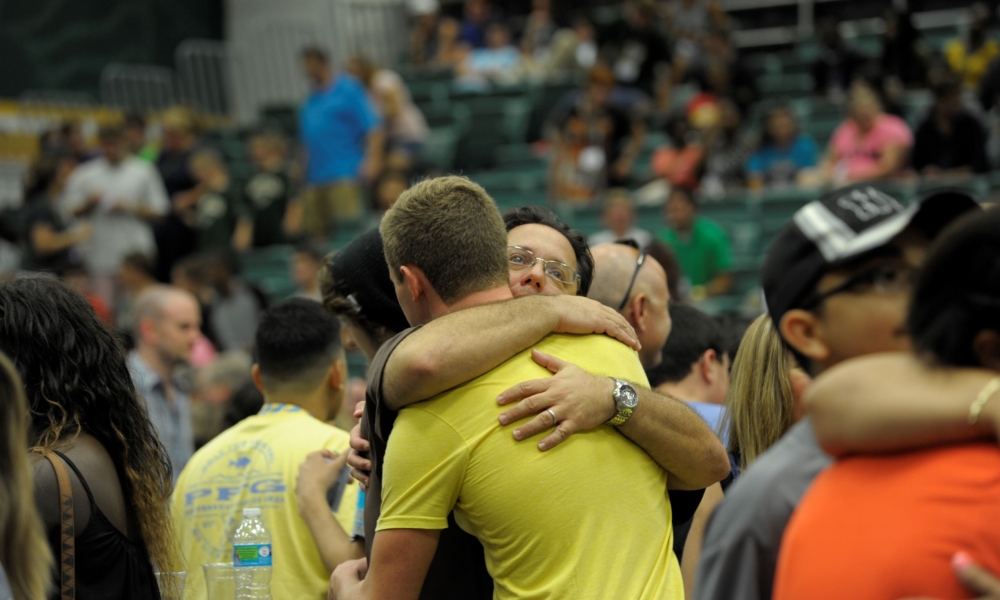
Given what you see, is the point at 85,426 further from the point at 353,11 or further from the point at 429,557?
the point at 353,11

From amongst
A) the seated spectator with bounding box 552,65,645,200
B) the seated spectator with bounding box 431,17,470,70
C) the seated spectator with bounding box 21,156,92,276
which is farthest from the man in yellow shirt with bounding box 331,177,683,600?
the seated spectator with bounding box 431,17,470,70

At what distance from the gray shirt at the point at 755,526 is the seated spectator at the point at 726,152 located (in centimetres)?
1022

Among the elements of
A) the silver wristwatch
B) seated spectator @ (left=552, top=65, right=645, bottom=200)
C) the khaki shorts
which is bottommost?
the khaki shorts

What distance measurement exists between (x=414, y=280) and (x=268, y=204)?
10908 mm

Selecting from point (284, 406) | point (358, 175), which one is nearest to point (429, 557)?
point (284, 406)

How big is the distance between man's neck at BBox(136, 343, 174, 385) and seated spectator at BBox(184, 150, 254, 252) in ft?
21.0

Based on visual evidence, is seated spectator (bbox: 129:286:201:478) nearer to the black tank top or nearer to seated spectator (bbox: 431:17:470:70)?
the black tank top

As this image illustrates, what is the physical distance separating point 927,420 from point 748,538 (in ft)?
1.15

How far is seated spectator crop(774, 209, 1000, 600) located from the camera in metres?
1.52

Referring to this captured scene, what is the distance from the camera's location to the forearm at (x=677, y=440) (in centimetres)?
249

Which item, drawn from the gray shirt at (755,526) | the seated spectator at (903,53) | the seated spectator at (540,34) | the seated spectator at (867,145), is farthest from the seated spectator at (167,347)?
the seated spectator at (540,34)

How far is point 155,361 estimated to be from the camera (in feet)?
20.4

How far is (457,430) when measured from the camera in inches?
92.7

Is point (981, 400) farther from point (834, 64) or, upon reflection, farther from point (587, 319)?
point (834, 64)
